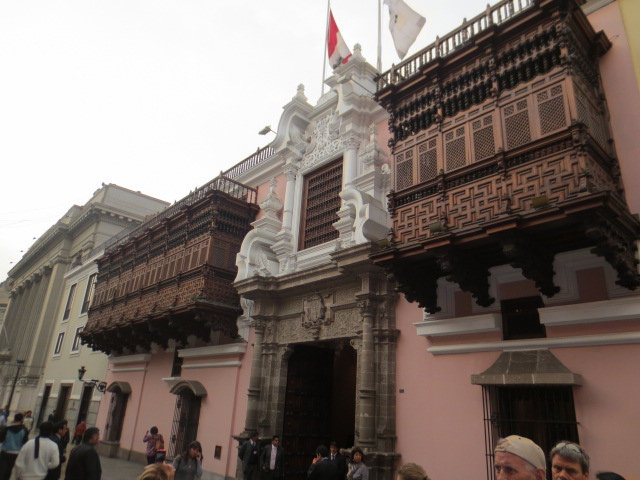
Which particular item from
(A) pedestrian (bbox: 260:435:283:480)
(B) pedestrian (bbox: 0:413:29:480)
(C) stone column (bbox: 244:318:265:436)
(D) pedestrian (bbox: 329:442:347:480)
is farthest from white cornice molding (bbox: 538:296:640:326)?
(B) pedestrian (bbox: 0:413:29:480)

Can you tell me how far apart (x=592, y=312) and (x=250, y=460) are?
7.35m

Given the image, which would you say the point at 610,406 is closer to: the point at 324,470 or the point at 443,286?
the point at 443,286

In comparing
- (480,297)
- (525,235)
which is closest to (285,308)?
(480,297)

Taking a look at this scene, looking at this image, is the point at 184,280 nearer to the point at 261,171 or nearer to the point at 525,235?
the point at 261,171

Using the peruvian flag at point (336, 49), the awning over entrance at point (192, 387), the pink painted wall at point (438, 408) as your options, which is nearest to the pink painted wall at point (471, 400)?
the pink painted wall at point (438, 408)

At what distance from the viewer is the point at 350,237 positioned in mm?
10812

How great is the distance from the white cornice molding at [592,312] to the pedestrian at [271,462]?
6.05 metres

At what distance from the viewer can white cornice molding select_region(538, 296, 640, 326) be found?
652 cm

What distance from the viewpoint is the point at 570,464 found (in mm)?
2844

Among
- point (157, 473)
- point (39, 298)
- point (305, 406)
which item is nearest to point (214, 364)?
point (305, 406)

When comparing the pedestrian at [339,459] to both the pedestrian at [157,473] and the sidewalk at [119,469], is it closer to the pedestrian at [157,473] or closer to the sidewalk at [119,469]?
the pedestrian at [157,473]

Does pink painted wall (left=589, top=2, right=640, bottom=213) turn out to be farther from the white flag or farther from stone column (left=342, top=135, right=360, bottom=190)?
stone column (left=342, top=135, right=360, bottom=190)

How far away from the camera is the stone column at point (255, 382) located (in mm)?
11383

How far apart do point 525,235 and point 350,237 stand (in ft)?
15.5
